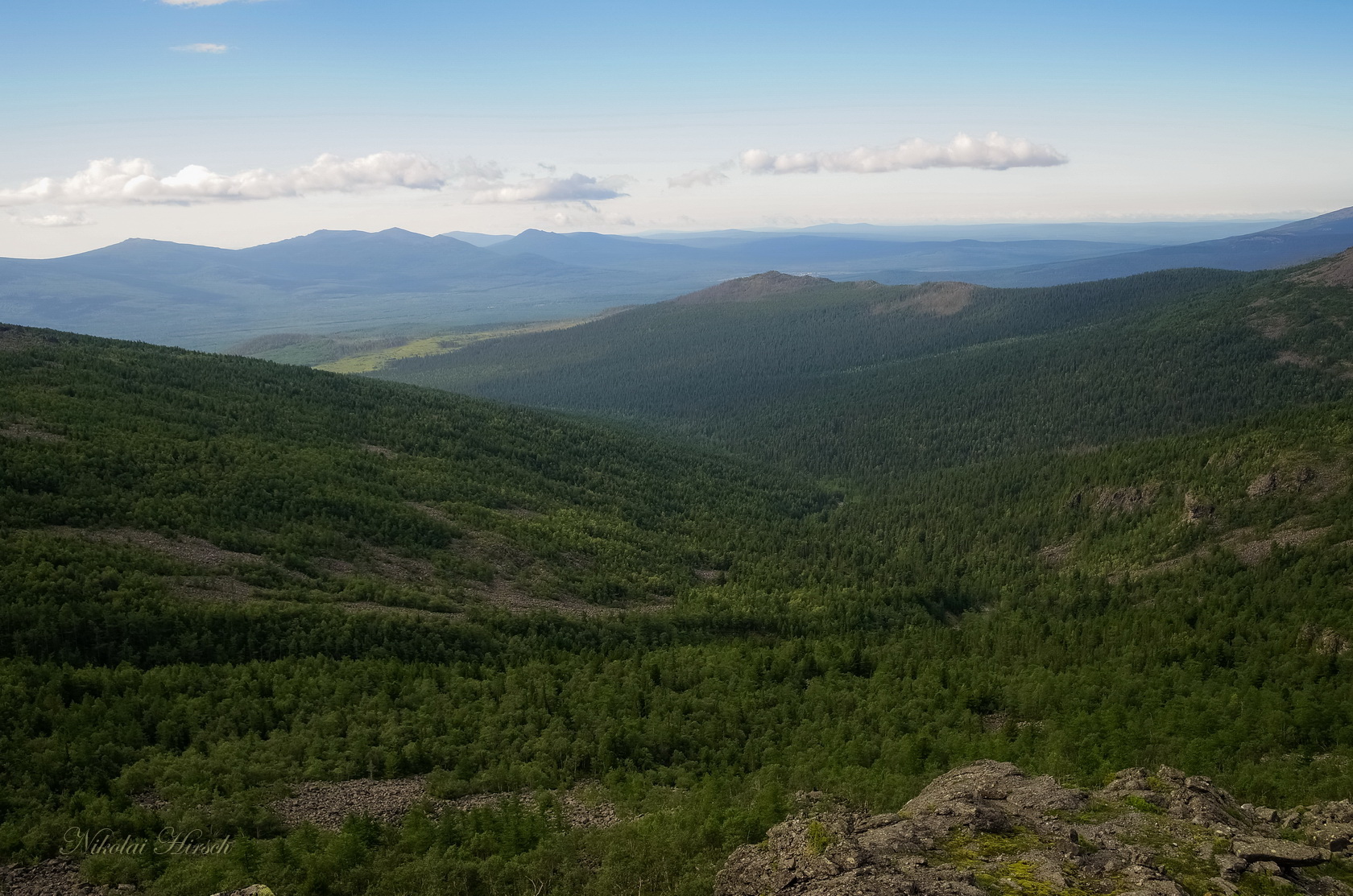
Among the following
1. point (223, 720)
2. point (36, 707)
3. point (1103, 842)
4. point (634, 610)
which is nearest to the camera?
point (1103, 842)

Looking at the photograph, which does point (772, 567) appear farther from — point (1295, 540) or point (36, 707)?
point (36, 707)

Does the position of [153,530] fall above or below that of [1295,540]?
above

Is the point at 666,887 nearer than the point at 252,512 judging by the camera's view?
Yes

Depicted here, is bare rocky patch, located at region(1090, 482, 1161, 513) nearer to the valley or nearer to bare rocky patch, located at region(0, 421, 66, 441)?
the valley

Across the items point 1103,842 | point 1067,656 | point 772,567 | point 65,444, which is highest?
point 65,444

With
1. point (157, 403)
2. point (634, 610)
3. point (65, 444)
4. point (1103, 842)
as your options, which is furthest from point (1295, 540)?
point (157, 403)

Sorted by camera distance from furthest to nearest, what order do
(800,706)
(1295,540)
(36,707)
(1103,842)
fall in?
(1295,540)
(800,706)
(36,707)
(1103,842)

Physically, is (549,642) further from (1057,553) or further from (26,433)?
(1057,553)

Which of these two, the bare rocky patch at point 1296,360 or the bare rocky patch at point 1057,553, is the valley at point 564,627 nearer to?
the bare rocky patch at point 1057,553
